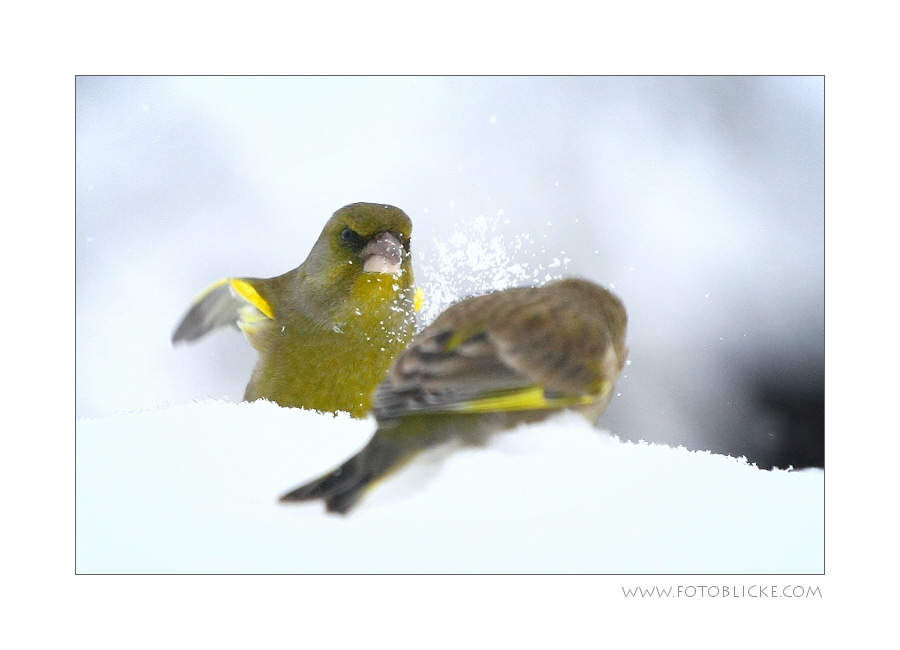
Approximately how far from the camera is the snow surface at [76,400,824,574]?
5.49 ft

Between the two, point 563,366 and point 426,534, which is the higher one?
point 563,366

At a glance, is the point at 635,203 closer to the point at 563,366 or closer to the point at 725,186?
the point at 725,186

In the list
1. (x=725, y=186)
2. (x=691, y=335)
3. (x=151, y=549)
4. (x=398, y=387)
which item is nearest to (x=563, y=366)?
(x=398, y=387)

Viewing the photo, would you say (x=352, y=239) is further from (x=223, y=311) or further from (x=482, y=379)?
(x=482, y=379)

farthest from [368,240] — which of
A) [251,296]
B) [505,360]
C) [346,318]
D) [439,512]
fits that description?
[439,512]

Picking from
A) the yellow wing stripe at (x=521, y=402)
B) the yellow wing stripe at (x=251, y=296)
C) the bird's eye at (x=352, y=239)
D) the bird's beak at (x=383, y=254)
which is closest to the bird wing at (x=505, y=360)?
the yellow wing stripe at (x=521, y=402)

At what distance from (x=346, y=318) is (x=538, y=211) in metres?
0.90

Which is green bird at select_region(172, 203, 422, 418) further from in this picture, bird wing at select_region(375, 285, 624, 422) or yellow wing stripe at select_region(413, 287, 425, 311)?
bird wing at select_region(375, 285, 624, 422)

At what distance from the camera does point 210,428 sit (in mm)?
1937

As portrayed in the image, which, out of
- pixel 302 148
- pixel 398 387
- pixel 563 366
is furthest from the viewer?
pixel 302 148

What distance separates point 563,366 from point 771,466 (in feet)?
2.73

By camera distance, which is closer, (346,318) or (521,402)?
(521,402)

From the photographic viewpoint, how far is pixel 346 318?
246cm

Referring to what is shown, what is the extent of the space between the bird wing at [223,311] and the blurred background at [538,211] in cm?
5
